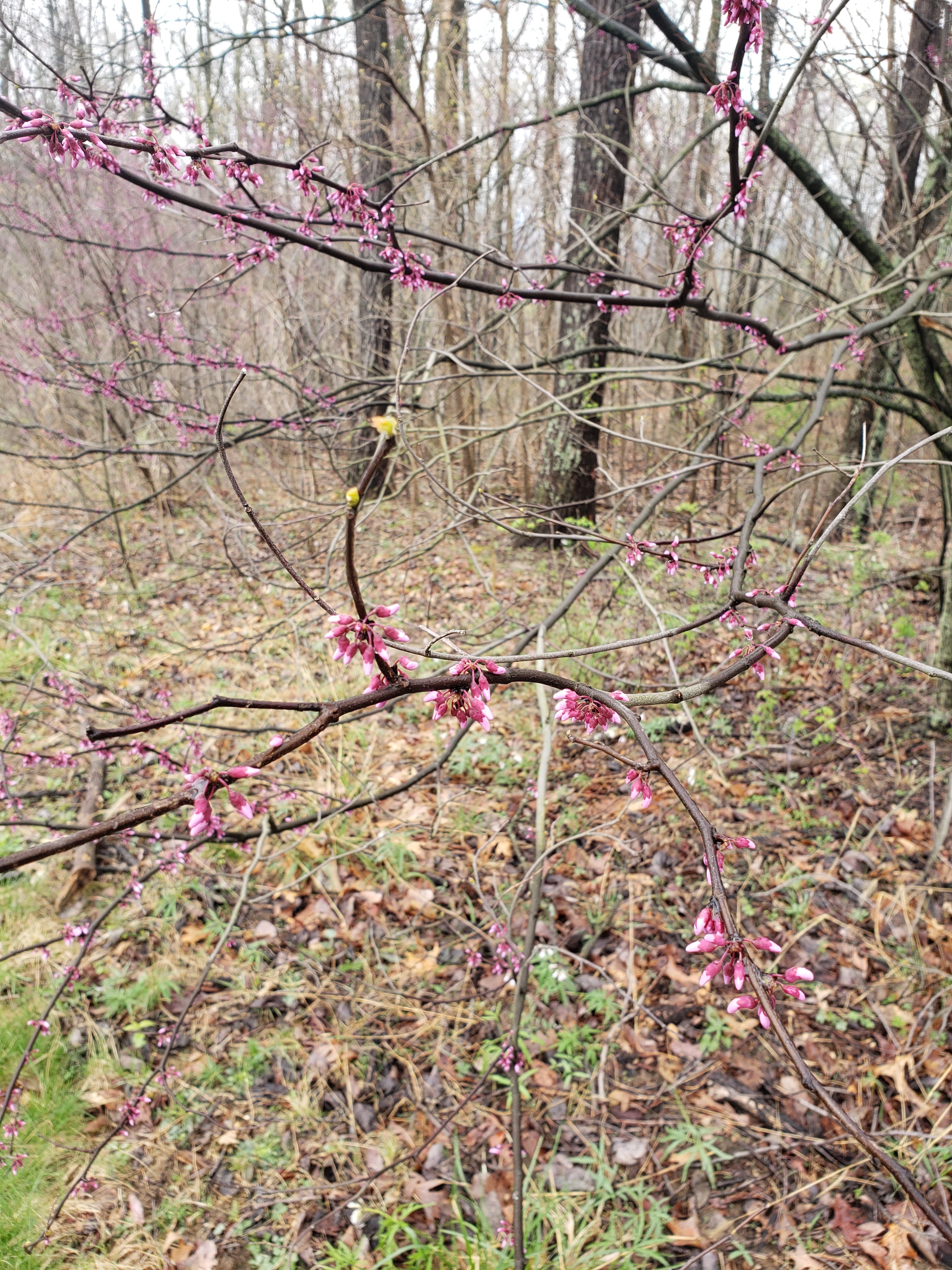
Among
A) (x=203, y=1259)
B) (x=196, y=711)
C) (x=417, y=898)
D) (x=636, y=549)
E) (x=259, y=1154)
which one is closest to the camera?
(x=196, y=711)

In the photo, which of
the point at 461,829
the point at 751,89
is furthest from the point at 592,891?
the point at 751,89

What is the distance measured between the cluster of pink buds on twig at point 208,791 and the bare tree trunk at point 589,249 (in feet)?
14.4

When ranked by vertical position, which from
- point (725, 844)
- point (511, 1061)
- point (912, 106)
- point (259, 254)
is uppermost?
point (912, 106)

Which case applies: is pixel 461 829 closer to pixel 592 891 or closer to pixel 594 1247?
pixel 592 891

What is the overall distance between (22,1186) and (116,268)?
22.7 ft

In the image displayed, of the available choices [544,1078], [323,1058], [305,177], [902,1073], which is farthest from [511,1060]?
[305,177]

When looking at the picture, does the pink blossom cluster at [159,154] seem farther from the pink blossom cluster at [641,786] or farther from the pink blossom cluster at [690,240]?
the pink blossom cluster at [641,786]

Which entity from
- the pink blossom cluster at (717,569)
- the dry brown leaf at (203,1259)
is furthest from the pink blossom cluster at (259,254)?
the dry brown leaf at (203,1259)

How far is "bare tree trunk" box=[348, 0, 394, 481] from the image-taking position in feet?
21.9

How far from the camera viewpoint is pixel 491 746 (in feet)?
13.8

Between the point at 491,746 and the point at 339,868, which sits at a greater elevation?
the point at 491,746

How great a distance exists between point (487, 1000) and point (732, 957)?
2.34 metres

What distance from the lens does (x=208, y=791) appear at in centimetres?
79

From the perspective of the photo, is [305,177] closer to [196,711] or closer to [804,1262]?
[196,711]
